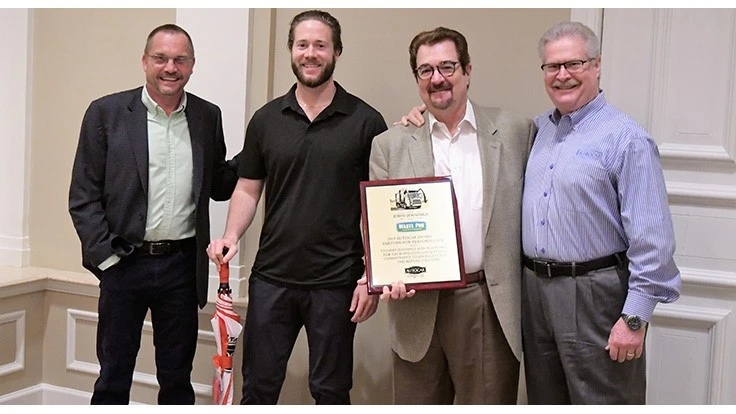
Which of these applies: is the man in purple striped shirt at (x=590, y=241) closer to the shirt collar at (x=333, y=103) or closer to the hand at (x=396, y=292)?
the hand at (x=396, y=292)

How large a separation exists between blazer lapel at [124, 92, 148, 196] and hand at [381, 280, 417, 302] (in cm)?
95

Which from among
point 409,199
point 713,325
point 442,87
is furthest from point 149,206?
point 713,325

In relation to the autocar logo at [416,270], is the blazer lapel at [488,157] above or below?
above

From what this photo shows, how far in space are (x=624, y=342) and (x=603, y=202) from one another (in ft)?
1.26

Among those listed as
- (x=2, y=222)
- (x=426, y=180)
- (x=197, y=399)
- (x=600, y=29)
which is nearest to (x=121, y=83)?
(x=2, y=222)

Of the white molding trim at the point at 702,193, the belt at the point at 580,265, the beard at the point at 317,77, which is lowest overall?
the belt at the point at 580,265

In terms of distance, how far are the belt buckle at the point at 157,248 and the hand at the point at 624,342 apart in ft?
4.99

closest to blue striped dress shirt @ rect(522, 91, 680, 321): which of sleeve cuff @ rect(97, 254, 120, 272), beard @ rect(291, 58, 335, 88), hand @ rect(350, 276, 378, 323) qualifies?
hand @ rect(350, 276, 378, 323)

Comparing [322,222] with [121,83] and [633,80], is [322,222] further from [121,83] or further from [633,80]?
[121,83]

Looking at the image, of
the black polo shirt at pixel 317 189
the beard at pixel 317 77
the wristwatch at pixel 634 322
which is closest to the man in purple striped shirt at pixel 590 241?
the wristwatch at pixel 634 322

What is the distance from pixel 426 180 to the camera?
8.30 feet

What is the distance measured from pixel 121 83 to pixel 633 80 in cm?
213

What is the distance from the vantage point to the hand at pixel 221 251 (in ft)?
9.42

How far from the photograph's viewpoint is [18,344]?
3.70 metres
